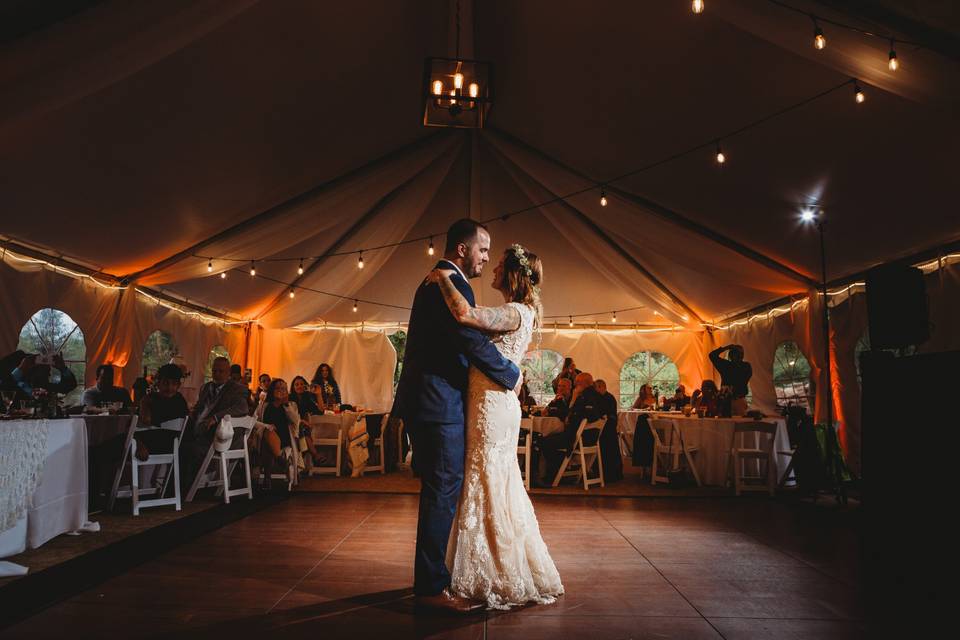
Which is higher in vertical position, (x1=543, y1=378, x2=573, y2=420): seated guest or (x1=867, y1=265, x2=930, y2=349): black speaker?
(x1=867, y1=265, x2=930, y2=349): black speaker

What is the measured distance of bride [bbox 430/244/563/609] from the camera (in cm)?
235

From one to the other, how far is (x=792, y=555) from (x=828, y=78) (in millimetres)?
3450

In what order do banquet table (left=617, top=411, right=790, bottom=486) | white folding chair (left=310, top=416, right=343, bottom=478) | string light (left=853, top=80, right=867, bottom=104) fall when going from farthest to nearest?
1. white folding chair (left=310, top=416, right=343, bottom=478)
2. banquet table (left=617, top=411, right=790, bottom=486)
3. string light (left=853, top=80, right=867, bottom=104)

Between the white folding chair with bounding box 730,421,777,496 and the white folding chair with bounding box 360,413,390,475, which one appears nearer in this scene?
the white folding chair with bounding box 730,421,777,496

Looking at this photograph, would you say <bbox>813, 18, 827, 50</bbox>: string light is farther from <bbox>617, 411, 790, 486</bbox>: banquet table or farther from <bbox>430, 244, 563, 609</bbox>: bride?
<bbox>617, 411, 790, 486</bbox>: banquet table

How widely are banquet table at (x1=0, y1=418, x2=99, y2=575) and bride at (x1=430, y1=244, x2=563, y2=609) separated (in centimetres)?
229

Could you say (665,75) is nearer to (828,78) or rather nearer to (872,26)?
(828,78)

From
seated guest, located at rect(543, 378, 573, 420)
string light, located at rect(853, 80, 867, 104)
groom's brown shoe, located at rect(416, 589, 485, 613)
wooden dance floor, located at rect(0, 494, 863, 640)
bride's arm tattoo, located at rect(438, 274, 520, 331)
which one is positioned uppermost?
string light, located at rect(853, 80, 867, 104)

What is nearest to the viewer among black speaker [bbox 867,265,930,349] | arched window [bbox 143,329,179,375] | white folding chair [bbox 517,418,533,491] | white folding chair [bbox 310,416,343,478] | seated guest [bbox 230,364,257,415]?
black speaker [bbox 867,265,930,349]

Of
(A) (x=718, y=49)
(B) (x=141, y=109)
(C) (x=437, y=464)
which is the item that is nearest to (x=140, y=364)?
(B) (x=141, y=109)

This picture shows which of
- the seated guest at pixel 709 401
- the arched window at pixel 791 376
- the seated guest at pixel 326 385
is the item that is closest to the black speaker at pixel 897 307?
the seated guest at pixel 709 401

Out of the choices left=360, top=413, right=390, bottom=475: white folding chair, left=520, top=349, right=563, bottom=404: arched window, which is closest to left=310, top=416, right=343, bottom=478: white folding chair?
left=360, top=413, right=390, bottom=475: white folding chair

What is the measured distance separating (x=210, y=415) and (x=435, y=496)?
3853mm

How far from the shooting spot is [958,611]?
96.0 inches
